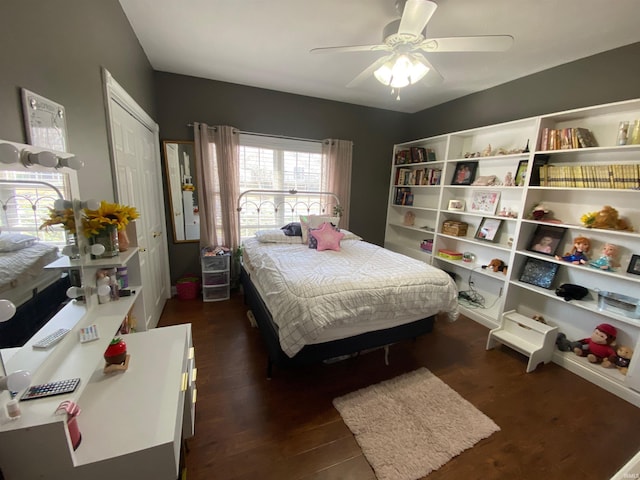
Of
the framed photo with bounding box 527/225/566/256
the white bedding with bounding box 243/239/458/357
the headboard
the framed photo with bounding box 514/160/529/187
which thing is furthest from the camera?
the headboard

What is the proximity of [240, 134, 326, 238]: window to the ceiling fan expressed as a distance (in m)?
1.69

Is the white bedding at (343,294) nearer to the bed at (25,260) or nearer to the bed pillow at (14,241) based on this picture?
the bed at (25,260)

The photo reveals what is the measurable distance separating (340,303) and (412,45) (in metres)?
1.75

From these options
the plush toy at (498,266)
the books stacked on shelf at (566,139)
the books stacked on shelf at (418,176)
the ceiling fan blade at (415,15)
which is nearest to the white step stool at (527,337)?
the plush toy at (498,266)

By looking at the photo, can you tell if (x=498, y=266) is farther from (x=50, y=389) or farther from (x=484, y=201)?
(x=50, y=389)

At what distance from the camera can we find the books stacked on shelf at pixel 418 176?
3541 millimetres

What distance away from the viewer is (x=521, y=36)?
79.2 inches

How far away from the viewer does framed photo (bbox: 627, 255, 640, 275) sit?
6.46ft

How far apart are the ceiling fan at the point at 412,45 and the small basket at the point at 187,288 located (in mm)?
2813

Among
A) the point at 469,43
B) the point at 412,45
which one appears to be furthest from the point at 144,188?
the point at 469,43

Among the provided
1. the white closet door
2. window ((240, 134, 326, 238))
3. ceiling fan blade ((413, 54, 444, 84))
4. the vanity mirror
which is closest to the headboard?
window ((240, 134, 326, 238))

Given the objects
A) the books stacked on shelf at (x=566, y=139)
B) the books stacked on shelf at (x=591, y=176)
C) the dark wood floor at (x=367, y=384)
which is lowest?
the dark wood floor at (x=367, y=384)

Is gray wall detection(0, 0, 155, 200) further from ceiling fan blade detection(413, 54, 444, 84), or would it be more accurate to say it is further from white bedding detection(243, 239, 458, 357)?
ceiling fan blade detection(413, 54, 444, 84)

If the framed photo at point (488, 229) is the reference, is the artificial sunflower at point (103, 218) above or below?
above
